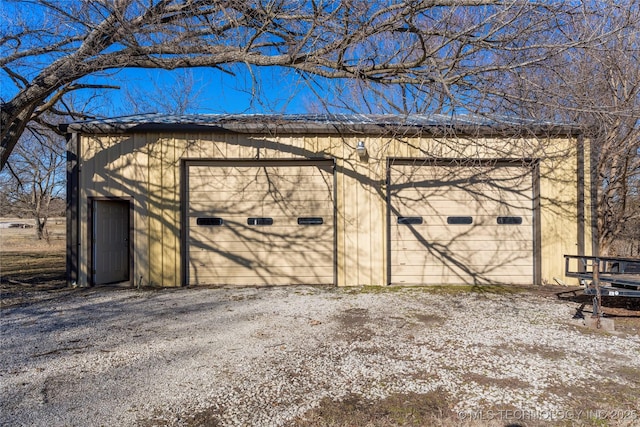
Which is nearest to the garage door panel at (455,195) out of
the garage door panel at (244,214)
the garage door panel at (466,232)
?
the garage door panel at (466,232)

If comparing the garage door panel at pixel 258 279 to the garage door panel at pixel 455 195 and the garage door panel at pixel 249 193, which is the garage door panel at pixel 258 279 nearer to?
the garage door panel at pixel 249 193

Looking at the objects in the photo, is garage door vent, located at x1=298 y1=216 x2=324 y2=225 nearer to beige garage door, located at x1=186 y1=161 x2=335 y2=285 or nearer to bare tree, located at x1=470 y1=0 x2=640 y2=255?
beige garage door, located at x1=186 y1=161 x2=335 y2=285

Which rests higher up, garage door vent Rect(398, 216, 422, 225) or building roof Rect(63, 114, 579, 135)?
building roof Rect(63, 114, 579, 135)

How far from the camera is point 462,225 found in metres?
7.54

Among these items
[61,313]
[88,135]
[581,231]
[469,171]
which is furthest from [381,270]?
[88,135]

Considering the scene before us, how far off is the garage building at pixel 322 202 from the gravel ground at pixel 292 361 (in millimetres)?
1637

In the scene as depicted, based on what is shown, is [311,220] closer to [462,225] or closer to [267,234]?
[267,234]

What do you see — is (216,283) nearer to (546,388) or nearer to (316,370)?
(316,370)

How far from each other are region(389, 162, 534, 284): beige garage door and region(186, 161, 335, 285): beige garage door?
159 centimetres

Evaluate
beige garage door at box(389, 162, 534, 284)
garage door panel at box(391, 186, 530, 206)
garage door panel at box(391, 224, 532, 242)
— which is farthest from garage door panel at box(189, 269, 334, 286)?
garage door panel at box(391, 186, 530, 206)

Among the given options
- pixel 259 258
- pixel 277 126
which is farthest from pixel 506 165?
pixel 259 258

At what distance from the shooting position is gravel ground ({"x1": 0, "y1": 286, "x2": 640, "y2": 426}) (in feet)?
8.86

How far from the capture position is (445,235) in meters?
7.52

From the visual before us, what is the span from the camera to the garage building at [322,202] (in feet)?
24.2
